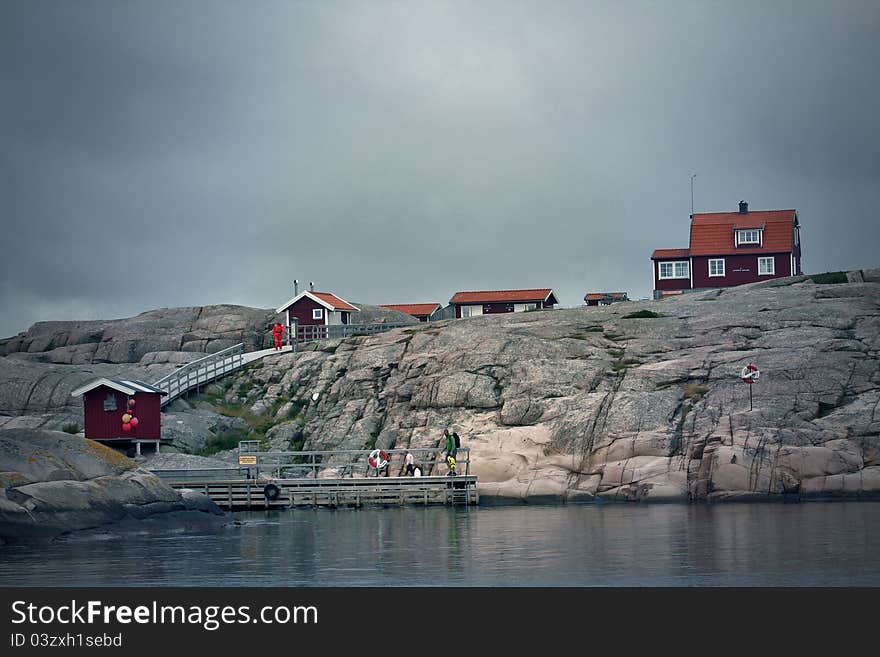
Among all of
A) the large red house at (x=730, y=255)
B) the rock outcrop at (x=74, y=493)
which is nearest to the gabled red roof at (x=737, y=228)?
the large red house at (x=730, y=255)

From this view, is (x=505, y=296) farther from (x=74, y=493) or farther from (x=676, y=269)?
(x=74, y=493)

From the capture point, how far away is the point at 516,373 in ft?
187

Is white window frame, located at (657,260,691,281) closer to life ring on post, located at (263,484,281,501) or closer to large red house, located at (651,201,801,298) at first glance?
large red house, located at (651,201,801,298)

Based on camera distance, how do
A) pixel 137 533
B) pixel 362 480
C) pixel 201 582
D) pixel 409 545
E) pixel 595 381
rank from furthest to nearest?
pixel 595 381 → pixel 362 480 → pixel 137 533 → pixel 409 545 → pixel 201 582

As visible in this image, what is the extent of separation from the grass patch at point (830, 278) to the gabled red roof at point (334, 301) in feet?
111

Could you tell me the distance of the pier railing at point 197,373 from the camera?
63312mm

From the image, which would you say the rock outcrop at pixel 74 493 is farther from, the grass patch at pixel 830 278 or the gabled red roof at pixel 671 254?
the gabled red roof at pixel 671 254

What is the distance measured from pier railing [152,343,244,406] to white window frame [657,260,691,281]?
33970 mm

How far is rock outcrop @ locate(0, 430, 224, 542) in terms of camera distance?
33625 mm

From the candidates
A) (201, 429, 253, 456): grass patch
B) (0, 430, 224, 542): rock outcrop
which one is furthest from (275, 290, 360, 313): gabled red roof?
(0, 430, 224, 542): rock outcrop

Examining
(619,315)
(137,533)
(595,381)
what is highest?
(619,315)
